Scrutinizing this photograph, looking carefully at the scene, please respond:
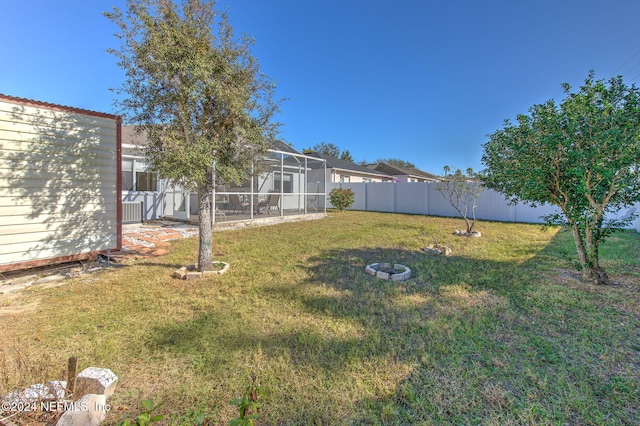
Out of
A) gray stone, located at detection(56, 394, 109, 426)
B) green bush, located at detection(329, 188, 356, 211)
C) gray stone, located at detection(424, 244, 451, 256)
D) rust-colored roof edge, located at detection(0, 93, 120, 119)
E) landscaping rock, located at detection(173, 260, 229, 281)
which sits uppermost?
rust-colored roof edge, located at detection(0, 93, 120, 119)

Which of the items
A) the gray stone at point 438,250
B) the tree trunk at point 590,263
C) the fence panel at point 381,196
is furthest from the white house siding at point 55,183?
the fence panel at point 381,196

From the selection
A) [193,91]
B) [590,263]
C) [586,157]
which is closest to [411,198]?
[590,263]

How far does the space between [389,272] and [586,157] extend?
3222 millimetres

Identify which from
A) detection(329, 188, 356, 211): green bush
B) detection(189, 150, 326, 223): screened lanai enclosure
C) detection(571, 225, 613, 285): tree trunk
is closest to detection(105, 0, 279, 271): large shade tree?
detection(189, 150, 326, 223): screened lanai enclosure

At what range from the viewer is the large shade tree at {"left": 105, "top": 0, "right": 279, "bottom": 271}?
12.1 ft

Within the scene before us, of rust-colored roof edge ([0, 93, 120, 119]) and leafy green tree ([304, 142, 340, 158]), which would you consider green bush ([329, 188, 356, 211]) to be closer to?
rust-colored roof edge ([0, 93, 120, 119])

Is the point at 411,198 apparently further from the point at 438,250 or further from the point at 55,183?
the point at 55,183

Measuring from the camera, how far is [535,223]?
40.2 ft

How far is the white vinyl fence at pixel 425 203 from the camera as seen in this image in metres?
12.8

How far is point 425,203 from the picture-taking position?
15719 millimetres

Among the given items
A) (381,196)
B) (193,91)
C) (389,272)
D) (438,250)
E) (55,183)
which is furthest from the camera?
(381,196)

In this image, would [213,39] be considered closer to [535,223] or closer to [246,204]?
[246,204]

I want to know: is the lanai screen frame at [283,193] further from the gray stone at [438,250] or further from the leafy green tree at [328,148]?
the leafy green tree at [328,148]

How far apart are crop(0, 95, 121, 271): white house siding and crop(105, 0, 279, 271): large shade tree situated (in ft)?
4.42
